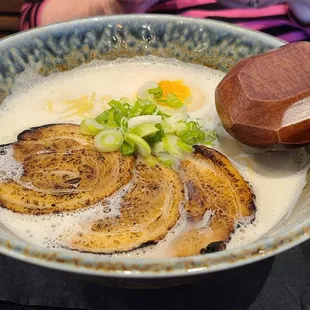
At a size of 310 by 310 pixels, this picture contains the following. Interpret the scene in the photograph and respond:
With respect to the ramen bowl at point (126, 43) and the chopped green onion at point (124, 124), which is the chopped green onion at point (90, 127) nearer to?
the chopped green onion at point (124, 124)

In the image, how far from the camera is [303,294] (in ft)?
3.96

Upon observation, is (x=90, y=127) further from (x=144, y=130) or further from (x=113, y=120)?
(x=144, y=130)

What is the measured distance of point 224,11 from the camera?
2277mm

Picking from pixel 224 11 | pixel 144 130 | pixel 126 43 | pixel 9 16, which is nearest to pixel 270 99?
pixel 144 130

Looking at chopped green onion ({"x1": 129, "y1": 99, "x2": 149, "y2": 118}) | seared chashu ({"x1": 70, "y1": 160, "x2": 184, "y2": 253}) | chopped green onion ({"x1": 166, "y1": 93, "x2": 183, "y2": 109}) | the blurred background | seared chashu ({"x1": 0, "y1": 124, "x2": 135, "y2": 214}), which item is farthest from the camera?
the blurred background

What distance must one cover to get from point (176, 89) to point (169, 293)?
770 millimetres

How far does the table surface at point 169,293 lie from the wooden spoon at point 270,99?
361mm

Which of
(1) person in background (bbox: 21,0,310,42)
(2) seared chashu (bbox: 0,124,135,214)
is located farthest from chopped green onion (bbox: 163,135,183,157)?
(1) person in background (bbox: 21,0,310,42)

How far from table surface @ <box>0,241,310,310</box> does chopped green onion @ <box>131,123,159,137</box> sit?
0.43 meters

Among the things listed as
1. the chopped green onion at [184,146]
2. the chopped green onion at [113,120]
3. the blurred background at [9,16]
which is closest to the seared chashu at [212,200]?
the chopped green onion at [184,146]

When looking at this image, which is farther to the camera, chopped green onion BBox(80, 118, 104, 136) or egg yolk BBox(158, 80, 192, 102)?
egg yolk BBox(158, 80, 192, 102)

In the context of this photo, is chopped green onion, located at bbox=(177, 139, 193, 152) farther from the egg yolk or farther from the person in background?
the person in background

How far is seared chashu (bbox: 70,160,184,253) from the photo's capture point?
1064mm

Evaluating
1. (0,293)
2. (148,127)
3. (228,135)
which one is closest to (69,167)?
(148,127)
